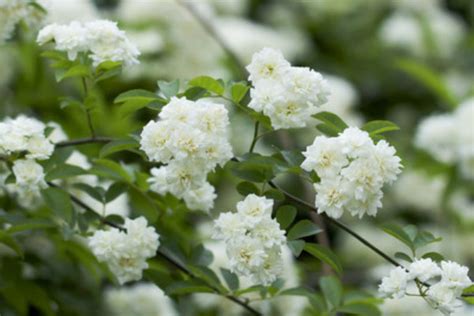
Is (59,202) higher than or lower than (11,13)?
lower

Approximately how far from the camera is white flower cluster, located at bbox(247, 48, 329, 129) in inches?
43.9

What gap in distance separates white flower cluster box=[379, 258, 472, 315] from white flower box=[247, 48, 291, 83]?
0.88 feet

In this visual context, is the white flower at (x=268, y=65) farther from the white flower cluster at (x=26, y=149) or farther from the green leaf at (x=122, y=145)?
the white flower cluster at (x=26, y=149)

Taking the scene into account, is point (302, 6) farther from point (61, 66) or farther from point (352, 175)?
point (352, 175)

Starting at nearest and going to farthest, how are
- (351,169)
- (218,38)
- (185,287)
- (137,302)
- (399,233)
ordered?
1. (351,169)
2. (399,233)
3. (185,287)
4. (137,302)
5. (218,38)

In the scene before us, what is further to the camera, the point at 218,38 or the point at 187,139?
the point at 218,38

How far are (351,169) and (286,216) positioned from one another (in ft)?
0.42

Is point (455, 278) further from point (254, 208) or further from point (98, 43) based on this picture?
point (98, 43)

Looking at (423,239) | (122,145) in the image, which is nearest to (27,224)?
(122,145)

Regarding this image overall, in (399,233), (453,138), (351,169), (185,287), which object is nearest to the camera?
(351,169)

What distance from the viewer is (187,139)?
1.09m

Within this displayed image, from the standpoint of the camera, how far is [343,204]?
42.2 inches

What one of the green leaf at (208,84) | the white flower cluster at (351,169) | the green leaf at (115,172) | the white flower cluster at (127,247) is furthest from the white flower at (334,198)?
the green leaf at (115,172)

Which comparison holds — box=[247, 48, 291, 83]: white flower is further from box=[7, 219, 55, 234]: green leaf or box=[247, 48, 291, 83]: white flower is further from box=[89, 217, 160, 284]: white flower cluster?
box=[7, 219, 55, 234]: green leaf
